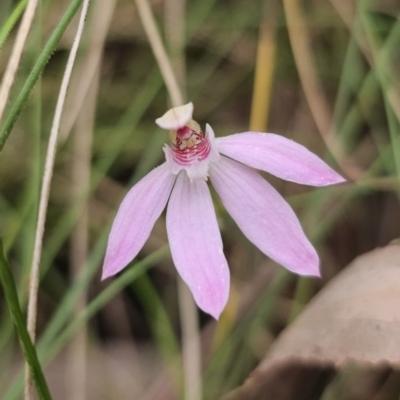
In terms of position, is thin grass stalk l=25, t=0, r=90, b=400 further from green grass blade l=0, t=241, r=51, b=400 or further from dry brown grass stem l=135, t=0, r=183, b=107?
dry brown grass stem l=135, t=0, r=183, b=107

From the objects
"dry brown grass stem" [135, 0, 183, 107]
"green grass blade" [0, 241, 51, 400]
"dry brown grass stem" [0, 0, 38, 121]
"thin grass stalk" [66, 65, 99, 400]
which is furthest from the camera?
"thin grass stalk" [66, 65, 99, 400]

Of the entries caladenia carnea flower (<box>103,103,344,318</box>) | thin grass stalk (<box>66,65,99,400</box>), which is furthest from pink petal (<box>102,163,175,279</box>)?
thin grass stalk (<box>66,65,99,400</box>)

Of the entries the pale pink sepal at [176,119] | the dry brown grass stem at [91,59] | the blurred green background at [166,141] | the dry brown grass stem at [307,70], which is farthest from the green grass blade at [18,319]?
the dry brown grass stem at [307,70]

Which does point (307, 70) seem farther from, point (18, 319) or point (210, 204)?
point (18, 319)

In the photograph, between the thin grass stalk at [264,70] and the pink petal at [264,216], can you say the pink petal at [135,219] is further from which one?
the thin grass stalk at [264,70]

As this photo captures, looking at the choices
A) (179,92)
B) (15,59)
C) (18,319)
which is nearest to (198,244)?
(18,319)

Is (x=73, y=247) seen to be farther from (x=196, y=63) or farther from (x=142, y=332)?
(x=196, y=63)

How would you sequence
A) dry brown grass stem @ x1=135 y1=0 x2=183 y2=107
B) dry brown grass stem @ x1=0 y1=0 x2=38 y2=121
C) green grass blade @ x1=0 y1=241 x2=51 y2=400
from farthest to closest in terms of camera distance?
dry brown grass stem @ x1=135 y1=0 x2=183 y2=107
dry brown grass stem @ x1=0 y1=0 x2=38 y2=121
green grass blade @ x1=0 y1=241 x2=51 y2=400
